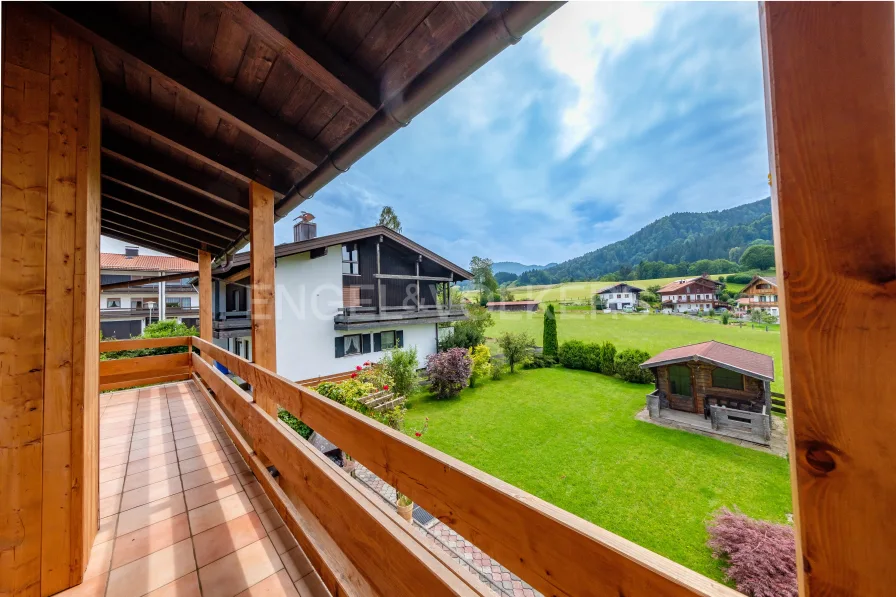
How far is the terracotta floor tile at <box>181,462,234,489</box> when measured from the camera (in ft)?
7.60

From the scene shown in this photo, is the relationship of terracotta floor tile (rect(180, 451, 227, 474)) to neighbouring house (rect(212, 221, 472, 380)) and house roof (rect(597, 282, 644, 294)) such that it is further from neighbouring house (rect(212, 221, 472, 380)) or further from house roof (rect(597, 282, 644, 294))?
house roof (rect(597, 282, 644, 294))

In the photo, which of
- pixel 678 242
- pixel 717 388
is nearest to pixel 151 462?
pixel 717 388

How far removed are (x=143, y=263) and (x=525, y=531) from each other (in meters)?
26.3

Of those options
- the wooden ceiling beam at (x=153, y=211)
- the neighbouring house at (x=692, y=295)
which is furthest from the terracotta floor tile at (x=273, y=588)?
the neighbouring house at (x=692, y=295)

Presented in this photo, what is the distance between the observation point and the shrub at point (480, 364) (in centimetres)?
1138

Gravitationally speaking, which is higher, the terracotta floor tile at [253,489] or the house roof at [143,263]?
the house roof at [143,263]

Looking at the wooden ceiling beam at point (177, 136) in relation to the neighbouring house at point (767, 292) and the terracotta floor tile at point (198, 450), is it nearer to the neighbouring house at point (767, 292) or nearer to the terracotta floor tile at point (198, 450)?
the terracotta floor tile at point (198, 450)

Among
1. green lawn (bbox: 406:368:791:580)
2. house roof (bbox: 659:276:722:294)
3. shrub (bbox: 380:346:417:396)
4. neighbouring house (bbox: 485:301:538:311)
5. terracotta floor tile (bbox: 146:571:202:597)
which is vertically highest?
house roof (bbox: 659:276:722:294)

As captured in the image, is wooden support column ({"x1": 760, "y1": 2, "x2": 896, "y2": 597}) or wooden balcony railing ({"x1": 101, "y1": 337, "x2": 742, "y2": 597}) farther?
wooden balcony railing ({"x1": 101, "y1": 337, "x2": 742, "y2": 597})

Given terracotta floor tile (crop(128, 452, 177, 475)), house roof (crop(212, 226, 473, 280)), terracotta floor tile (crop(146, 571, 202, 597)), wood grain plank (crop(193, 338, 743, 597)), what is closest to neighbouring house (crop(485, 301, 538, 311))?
house roof (crop(212, 226, 473, 280))

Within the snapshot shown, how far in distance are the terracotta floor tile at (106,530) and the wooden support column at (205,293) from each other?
3559 mm

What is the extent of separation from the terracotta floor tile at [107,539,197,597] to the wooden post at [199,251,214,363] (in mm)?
4061

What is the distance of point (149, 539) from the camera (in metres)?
1.77

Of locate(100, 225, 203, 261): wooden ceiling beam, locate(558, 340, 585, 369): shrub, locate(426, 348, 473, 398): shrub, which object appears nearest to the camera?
locate(100, 225, 203, 261): wooden ceiling beam
